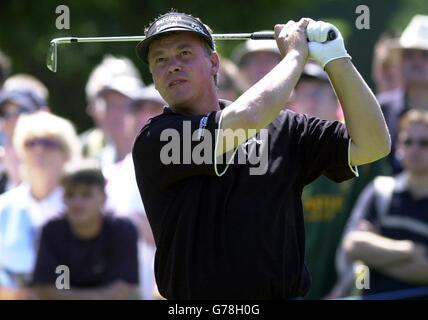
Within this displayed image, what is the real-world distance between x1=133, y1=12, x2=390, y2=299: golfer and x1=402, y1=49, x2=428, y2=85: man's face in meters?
3.08

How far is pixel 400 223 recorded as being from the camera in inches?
271

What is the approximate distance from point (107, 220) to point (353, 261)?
1641 millimetres

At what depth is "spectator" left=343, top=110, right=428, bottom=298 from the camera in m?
6.82

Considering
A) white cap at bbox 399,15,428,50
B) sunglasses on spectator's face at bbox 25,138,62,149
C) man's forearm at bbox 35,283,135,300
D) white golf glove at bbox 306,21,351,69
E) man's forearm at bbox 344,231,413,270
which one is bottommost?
man's forearm at bbox 35,283,135,300

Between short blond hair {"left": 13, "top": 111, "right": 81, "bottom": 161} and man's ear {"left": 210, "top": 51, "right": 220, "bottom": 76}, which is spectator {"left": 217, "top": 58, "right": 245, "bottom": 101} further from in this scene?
man's ear {"left": 210, "top": 51, "right": 220, "bottom": 76}

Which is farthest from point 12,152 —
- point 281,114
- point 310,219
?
point 281,114

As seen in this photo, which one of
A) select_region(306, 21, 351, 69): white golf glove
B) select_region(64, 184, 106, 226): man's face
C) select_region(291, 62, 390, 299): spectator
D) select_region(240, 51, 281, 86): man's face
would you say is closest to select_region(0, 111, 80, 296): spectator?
select_region(64, 184, 106, 226): man's face

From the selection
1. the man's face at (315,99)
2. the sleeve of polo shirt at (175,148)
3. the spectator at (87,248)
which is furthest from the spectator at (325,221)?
the sleeve of polo shirt at (175,148)

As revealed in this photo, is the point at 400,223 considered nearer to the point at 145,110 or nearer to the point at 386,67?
the point at 386,67

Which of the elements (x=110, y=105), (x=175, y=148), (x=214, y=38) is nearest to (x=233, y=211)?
(x=175, y=148)

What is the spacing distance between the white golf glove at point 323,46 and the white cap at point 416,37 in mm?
3368

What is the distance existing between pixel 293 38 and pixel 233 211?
73 centimetres

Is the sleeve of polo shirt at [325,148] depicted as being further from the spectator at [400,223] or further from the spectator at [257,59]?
the spectator at [257,59]

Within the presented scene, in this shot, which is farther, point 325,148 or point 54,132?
point 54,132
